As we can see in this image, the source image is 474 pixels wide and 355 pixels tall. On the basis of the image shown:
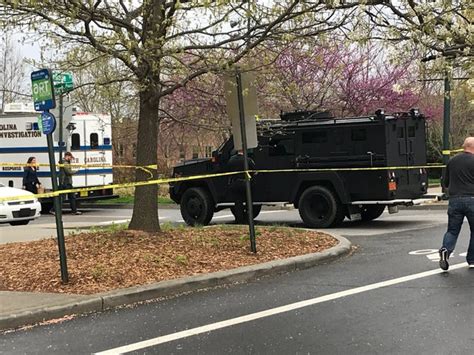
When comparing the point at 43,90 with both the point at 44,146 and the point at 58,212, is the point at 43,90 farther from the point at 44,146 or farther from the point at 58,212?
the point at 44,146

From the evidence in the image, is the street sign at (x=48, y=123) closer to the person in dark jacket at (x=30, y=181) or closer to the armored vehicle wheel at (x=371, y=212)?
the armored vehicle wheel at (x=371, y=212)

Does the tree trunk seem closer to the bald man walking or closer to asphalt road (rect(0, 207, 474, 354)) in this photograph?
asphalt road (rect(0, 207, 474, 354))

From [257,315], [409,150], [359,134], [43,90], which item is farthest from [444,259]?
[409,150]

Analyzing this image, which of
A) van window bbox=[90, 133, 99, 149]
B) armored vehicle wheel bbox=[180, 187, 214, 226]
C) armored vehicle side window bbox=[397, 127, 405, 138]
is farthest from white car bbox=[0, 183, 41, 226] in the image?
armored vehicle side window bbox=[397, 127, 405, 138]

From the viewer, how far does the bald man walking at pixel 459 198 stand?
320 inches

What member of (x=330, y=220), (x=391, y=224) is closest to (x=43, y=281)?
(x=330, y=220)

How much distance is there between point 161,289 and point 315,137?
7.51 meters

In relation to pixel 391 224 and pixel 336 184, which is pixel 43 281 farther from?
pixel 391 224

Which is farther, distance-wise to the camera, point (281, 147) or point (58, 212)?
point (281, 147)

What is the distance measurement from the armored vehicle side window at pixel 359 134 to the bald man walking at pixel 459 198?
4998mm

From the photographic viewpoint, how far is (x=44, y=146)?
2058 centimetres

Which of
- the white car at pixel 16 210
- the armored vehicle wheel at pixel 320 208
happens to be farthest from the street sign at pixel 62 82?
the armored vehicle wheel at pixel 320 208

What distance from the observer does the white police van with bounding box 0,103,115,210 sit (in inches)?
810

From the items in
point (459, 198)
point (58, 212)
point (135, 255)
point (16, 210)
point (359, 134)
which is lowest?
point (135, 255)
